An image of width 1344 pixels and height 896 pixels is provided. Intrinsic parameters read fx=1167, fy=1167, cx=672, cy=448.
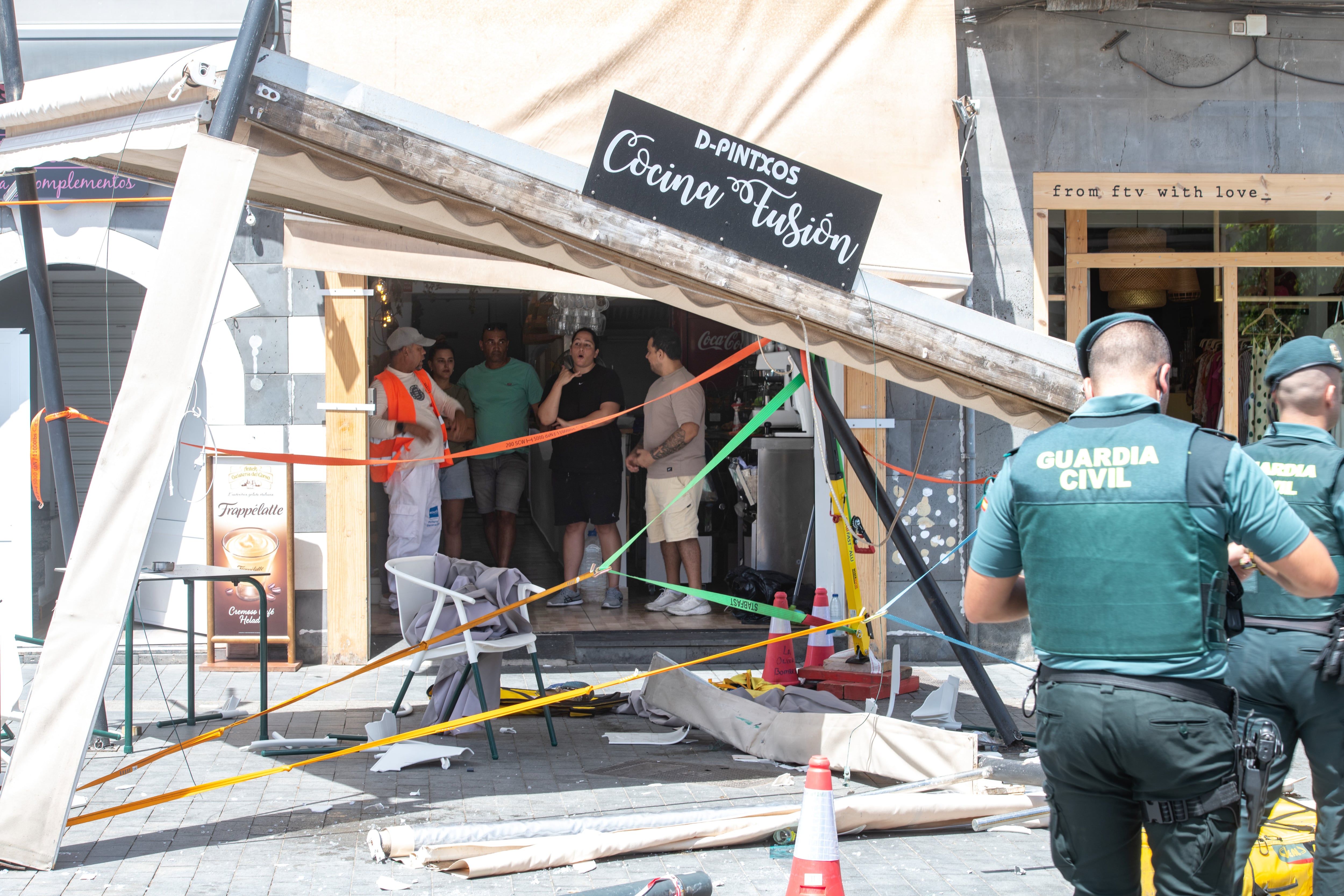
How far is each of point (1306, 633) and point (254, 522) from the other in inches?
244

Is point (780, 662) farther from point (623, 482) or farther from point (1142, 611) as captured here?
point (1142, 611)

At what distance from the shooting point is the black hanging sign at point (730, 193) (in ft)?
15.5

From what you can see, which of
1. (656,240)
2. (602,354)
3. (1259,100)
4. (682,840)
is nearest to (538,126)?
(656,240)

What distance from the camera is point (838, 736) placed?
548 centimetres

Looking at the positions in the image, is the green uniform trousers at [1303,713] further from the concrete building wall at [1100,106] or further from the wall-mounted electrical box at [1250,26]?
the wall-mounted electrical box at [1250,26]

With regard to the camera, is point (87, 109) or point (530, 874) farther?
point (87, 109)

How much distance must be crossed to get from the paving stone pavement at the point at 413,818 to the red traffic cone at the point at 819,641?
624 mm

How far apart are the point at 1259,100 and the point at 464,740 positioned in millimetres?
7038

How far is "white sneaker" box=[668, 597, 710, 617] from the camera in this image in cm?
894

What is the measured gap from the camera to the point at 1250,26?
27.1 feet

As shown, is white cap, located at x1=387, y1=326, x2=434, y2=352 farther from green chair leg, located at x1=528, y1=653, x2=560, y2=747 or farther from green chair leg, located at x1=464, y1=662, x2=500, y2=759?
green chair leg, located at x1=464, y1=662, x2=500, y2=759

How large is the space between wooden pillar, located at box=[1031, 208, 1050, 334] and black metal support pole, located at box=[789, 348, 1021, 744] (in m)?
2.89

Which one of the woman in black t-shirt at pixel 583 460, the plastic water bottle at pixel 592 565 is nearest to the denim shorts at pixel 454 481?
the woman in black t-shirt at pixel 583 460

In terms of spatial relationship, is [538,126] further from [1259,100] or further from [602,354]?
[602,354]
